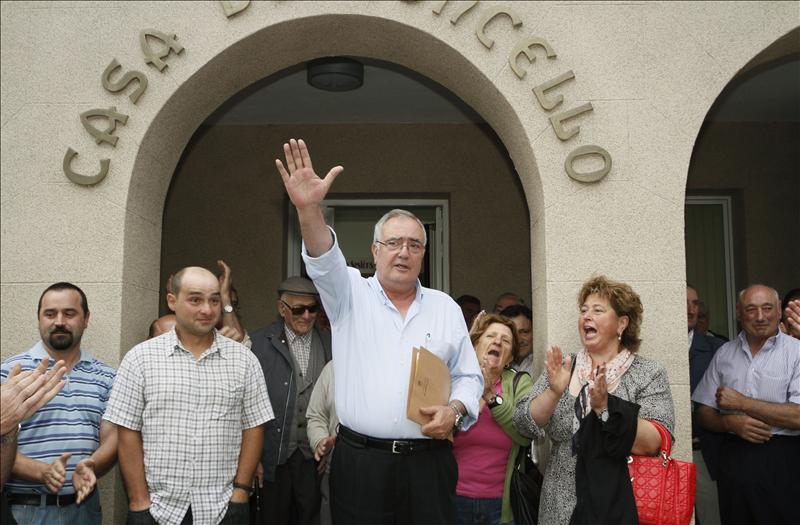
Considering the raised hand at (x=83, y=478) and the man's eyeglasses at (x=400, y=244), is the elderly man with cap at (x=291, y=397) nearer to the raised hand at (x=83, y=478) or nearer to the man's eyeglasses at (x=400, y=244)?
the raised hand at (x=83, y=478)

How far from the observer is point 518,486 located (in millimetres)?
3951

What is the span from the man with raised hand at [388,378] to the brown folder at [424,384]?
0.05 m

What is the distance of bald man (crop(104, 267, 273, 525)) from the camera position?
11.5ft

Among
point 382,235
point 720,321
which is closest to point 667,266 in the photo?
point 382,235

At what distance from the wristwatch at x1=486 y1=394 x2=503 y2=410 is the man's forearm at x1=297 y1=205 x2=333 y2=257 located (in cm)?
131

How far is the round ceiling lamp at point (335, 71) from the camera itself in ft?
19.5

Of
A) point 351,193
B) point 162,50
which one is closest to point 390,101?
point 351,193

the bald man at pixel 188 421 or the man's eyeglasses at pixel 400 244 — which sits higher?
the man's eyeglasses at pixel 400 244

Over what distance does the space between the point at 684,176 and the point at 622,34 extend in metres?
0.87

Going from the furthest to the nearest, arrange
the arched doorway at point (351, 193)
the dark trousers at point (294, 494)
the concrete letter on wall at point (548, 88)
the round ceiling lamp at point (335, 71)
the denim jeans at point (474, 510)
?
1. the arched doorway at point (351, 193)
2. the round ceiling lamp at point (335, 71)
3. the concrete letter on wall at point (548, 88)
4. the dark trousers at point (294, 494)
5. the denim jeans at point (474, 510)

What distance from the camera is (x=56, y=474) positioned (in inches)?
136

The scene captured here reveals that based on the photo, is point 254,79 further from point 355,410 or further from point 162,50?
point 355,410

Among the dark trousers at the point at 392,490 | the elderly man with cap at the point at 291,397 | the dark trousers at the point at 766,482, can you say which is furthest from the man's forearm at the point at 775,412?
the elderly man with cap at the point at 291,397

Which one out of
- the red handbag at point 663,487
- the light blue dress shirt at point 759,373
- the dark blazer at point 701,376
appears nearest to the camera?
the red handbag at point 663,487
